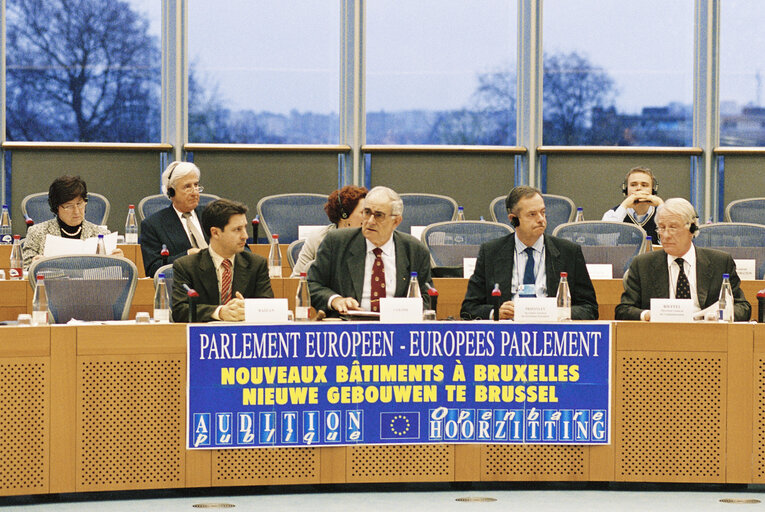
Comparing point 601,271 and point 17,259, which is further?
point 17,259

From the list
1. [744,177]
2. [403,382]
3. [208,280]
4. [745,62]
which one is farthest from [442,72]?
[403,382]

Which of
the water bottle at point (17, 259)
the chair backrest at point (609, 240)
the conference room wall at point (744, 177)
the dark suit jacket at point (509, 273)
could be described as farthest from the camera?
the conference room wall at point (744, 177)

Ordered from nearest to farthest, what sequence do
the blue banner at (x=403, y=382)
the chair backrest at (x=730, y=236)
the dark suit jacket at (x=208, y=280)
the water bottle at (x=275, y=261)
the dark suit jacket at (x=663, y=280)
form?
the blue banner at (x=403, y=382), the dark suit jacket at (x=208, y=280), the dark suit jacket at (x=663, y=280), the water bottle at (x=275, y=261), the chair backrest at (x=730, y=236)

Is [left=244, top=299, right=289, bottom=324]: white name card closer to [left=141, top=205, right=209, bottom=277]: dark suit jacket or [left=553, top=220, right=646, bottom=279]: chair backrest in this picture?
[left=141, top=205, right=209, bottom=277]: dark suit jacket

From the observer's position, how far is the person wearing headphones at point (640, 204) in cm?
773

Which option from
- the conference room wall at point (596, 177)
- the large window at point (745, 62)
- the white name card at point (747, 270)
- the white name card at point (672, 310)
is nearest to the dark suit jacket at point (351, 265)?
the white name card at point (672, 310)

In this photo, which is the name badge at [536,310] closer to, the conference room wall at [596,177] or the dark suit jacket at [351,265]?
the dark suit jacket at [351,265]

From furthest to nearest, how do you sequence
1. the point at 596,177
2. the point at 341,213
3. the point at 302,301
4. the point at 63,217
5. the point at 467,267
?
the point at 596,177
the point at 63,217
the point at 341,213
the point at 467,267
the point at 302,301

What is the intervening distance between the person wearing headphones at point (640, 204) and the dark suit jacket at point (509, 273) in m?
2.38

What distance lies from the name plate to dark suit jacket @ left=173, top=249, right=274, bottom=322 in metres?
1.30

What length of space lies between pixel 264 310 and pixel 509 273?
1.40 meters

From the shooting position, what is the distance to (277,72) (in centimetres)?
1072

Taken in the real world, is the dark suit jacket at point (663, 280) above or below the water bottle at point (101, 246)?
below

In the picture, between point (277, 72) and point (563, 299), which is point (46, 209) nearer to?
point (277, 72)
